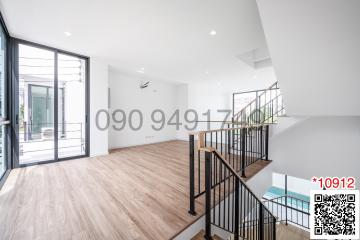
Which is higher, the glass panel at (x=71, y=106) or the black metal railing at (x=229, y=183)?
the glass panel at (x=71, y=106)

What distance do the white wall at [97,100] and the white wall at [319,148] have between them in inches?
193

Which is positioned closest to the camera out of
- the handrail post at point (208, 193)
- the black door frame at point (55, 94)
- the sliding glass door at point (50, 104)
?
the handrail post at point (208, 193)

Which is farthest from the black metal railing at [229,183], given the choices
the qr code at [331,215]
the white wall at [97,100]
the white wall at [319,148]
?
the white wall at [97,100]

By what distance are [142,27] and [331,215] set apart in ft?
16.9

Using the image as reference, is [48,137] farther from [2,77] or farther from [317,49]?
[317,49]

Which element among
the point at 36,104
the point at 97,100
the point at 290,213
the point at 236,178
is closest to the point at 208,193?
the point at 236,178

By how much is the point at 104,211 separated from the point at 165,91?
5.95 meters

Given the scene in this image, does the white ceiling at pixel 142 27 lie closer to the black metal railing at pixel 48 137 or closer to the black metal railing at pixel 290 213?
the black metal railing at pixel 48 137

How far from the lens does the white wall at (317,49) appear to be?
6.37 feet

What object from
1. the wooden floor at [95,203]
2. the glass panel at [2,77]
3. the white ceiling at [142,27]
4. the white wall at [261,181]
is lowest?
the white wall at [261,181]

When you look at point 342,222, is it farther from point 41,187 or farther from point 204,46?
point 41,187

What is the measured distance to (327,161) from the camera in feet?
12.4

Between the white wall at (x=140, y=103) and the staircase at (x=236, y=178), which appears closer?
the staircase at (x=236, y=178)

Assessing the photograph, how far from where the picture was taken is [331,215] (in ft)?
10.0
